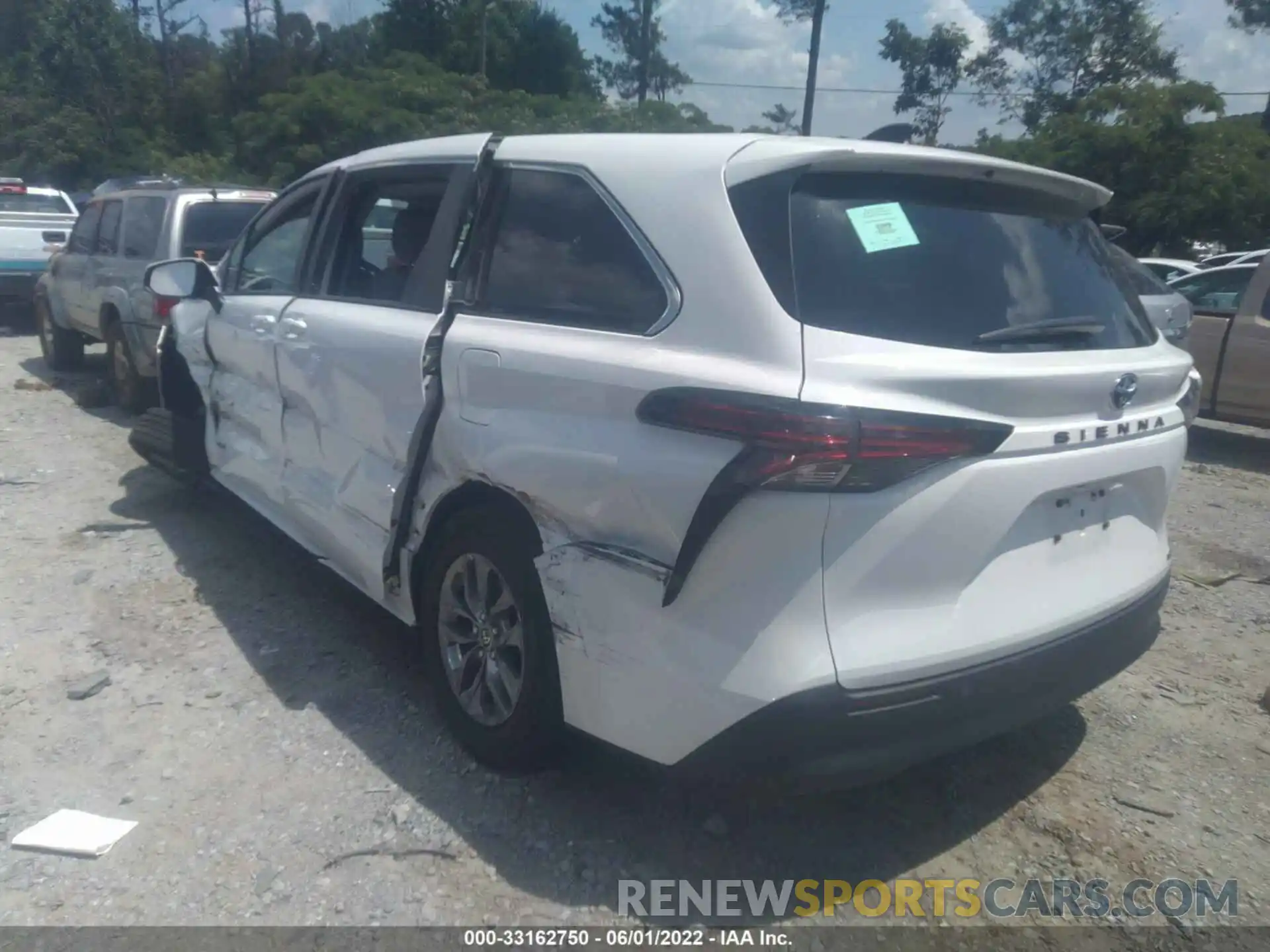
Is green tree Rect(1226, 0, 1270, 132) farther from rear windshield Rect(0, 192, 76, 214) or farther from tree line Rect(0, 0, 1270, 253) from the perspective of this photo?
rear windshield Rect(0, 192, 76, 214)

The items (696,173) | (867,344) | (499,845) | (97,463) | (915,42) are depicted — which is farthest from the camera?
(915,42)

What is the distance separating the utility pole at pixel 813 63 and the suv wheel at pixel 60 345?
808 inches

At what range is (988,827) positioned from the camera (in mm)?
3285

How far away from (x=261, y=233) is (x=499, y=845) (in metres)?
3.42

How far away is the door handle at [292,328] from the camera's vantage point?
442cm

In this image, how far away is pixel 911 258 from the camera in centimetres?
277

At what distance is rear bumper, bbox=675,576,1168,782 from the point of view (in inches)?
99.7

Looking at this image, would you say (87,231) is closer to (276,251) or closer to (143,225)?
(143,225)

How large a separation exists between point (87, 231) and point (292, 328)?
21.5 feet

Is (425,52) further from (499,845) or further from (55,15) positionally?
(499,845)

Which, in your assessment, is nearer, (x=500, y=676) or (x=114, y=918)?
(x=114, y=918)

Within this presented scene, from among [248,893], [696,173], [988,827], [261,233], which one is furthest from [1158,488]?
[261,233]

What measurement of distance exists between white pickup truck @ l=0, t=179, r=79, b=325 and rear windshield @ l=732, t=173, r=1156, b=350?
1292 centimetres

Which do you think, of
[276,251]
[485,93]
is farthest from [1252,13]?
[276,251]
